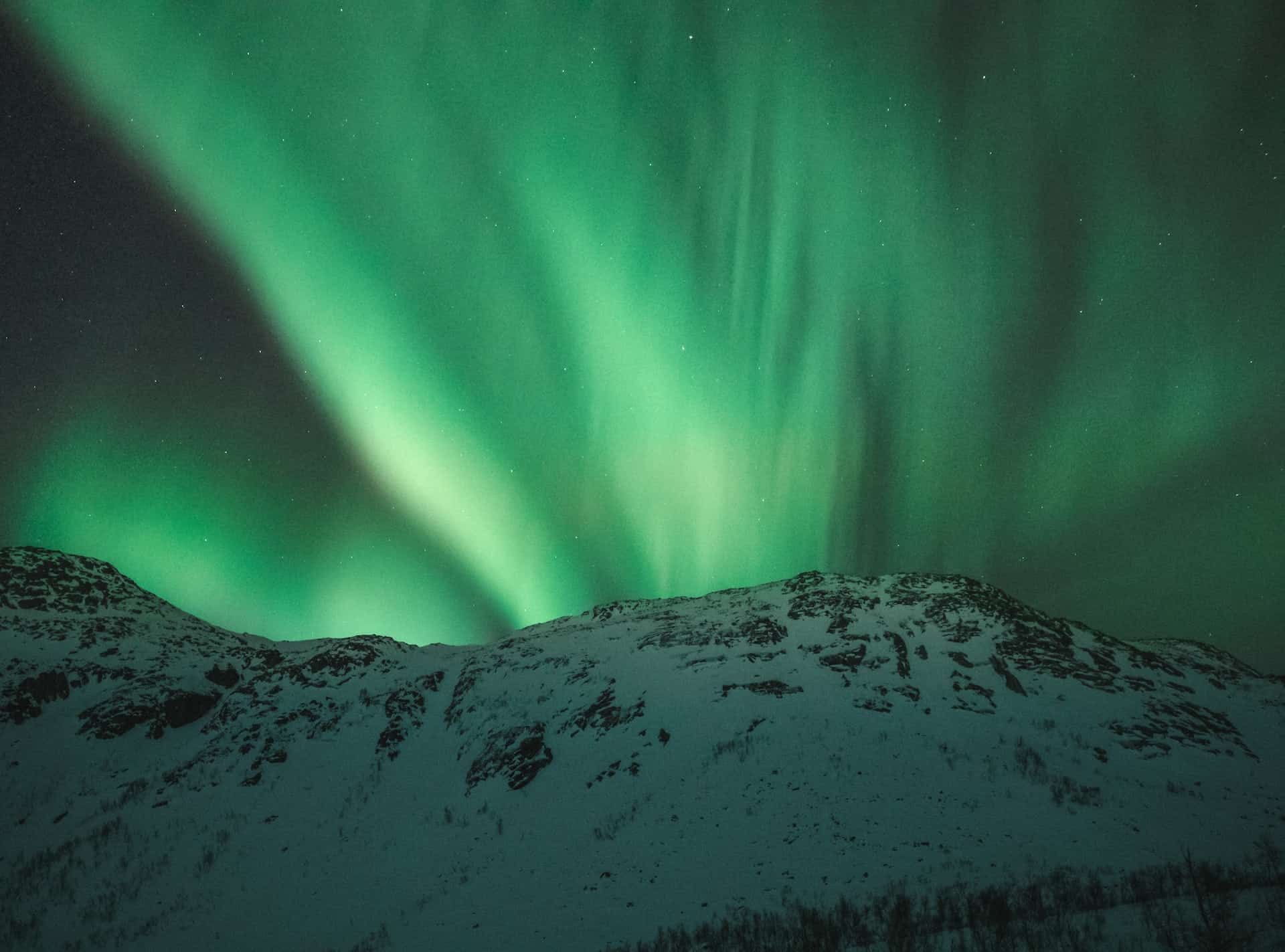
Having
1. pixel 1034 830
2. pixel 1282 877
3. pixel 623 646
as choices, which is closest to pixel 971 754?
pixel 1034 830

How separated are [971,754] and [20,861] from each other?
34712 mm

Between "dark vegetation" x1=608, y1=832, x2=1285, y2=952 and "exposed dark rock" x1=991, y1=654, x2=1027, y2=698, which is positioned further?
"exposed dark rock" x1=991, y1=654, x2=1027, y2=698

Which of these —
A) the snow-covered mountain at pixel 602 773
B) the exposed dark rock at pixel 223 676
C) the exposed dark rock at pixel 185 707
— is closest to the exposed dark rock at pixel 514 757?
the snow-covered mountain at pixel 602 773

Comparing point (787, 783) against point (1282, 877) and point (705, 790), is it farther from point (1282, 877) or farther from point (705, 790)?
point (1282, 877)

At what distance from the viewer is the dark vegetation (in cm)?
618

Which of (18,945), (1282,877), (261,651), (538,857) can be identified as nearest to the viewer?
(1282,877)

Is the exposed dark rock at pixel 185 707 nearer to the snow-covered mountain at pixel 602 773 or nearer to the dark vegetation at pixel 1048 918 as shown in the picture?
the snow-covered mountain at pixel 602 773

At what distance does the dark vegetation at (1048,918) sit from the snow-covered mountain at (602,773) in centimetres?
115

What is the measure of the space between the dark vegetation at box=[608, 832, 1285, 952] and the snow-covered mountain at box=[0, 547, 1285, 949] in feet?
3.77

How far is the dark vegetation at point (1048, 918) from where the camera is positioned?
243 inches

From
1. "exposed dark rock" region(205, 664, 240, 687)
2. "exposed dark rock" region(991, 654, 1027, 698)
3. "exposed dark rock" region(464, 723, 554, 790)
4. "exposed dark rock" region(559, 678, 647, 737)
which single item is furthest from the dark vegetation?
"exposed dark rock" region(205, 664, 240, 687)

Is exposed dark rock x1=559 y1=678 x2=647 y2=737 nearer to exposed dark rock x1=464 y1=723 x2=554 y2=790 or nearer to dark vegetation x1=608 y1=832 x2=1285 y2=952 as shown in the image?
exposed dark rock x1=464 y1=723 x2=554 y2=790

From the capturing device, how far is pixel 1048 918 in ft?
25.1

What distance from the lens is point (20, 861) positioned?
20891mm
